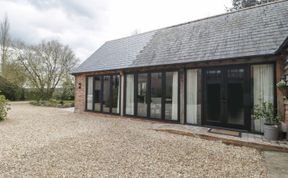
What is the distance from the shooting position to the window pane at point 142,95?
836 centimetres

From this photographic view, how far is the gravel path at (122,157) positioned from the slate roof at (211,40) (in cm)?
329

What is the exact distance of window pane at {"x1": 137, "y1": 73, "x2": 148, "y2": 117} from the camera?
27.4ft

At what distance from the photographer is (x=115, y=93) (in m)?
9.59

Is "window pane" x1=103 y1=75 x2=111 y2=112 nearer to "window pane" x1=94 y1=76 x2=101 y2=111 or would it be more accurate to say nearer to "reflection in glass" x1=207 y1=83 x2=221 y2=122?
"window pane" x1=94 y1=76 x2=101 y2=111

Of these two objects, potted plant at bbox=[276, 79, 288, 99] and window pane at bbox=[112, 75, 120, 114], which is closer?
potted plant at bbox=[276, 79, 288, 99]

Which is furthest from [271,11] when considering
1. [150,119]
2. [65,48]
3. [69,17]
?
[65,48]

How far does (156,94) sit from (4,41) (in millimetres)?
20166

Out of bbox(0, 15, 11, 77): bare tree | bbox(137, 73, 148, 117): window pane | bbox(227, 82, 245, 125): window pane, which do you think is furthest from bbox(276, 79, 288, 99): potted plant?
bbox(0, 15, 11, 77): bare tree

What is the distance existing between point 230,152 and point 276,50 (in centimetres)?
335

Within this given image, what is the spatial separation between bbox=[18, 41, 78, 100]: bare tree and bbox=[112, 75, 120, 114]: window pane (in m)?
12.1

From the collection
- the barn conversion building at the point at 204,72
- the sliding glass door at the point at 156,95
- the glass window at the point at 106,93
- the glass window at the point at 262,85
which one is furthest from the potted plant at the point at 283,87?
the glass window at the point at 106,93

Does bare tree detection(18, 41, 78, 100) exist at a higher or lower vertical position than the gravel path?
higher

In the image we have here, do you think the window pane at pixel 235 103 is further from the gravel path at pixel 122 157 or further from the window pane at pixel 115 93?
the window pane at pixel 115 93

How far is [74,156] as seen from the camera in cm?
397
